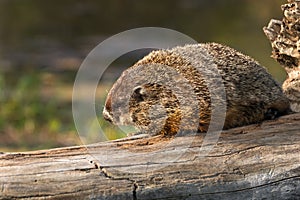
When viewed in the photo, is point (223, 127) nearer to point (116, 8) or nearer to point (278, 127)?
point (278, 127)

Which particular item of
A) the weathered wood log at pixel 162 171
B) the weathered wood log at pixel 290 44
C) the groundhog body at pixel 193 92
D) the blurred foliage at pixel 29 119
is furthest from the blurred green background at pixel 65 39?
the weathered wood log at pixel 162 171

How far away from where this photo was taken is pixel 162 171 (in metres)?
3.21

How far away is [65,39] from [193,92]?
8.24m

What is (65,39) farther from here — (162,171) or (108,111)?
(162,171)

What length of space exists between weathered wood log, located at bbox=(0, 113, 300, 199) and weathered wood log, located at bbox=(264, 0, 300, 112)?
792 millimetres

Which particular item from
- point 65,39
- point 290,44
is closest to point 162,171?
point 290,44

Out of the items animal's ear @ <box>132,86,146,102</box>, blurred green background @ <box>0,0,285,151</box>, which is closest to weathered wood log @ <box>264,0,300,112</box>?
animal's ear @ <box>132,86,146,102</box>

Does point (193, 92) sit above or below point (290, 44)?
below

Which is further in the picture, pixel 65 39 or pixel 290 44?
pixel 65 39

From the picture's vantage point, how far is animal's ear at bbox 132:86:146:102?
365 cm

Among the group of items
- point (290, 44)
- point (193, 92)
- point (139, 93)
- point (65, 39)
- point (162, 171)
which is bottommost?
point (162, 171)

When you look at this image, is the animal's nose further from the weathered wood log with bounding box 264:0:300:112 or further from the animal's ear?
the weathered wood log with bounding box 264:0:300:112

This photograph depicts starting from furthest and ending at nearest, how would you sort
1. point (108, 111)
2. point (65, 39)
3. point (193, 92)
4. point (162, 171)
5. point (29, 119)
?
point (65, 39)
point (29, 119)
point (108, 111)
point (193, 92)
point (162, 171)

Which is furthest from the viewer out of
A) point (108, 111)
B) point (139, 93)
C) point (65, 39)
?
point (65, 39)
